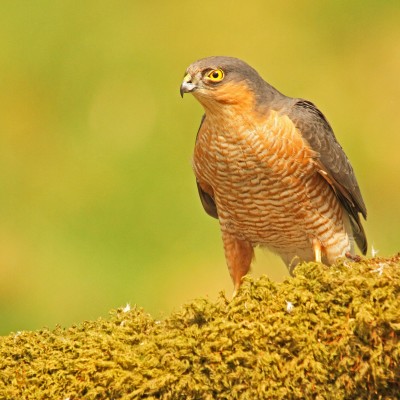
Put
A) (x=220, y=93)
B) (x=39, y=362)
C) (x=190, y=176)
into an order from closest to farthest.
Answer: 1. (x=39, y=362)
2. (x=220, y=93)
3. (x=190, y=176)

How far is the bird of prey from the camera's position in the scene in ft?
12.4

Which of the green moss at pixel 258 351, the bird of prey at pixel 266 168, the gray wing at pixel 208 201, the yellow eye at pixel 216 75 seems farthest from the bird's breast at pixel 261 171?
the green moss at pixel 258 351

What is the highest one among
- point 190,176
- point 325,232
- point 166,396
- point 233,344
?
point 190,176

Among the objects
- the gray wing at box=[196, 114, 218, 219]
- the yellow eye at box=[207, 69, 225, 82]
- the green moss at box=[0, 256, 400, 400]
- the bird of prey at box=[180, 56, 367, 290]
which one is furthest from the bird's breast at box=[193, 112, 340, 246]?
the green moss at box=[0, 256, 400, 400]

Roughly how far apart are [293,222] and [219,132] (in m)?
0.59

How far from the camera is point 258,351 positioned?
2264 millimetres

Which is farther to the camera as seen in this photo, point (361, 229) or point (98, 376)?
point (361, 229)

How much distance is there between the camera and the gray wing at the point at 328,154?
3.95 metres

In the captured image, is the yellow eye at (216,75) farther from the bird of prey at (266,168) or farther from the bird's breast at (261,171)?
the bird's breast at (261,171)

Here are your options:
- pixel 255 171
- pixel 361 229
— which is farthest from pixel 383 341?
pixel 361 229

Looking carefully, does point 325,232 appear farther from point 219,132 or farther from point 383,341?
point 383,341

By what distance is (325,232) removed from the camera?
4.07 m

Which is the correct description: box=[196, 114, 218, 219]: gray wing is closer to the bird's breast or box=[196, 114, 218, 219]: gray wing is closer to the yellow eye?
the bird's breast

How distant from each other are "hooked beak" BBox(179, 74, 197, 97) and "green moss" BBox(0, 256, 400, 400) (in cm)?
139
